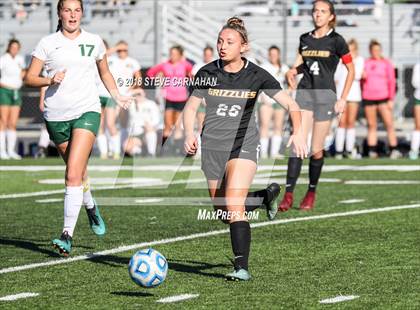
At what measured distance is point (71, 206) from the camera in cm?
923

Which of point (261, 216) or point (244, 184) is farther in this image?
point (261, 216)

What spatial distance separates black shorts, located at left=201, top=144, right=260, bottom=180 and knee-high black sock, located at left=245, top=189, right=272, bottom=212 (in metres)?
0.36

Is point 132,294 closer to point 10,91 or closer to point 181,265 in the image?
point 181,265

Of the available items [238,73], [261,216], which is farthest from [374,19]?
[238,73]

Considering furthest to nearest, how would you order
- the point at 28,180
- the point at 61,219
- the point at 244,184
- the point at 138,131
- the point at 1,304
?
the point at 138,131
the point at 28,180
the point at 61,219
the point at 244,184
the point at 1,304

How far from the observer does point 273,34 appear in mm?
26141

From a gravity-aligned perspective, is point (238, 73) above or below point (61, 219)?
above

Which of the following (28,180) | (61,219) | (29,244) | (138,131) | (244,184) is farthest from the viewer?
(138,131)

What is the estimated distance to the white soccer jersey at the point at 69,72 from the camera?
9352mm

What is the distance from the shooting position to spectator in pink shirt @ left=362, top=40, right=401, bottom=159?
21.3 m

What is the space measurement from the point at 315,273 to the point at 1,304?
230 cm

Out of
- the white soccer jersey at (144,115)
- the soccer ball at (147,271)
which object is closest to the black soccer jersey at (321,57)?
the soccer ball at (147,271)

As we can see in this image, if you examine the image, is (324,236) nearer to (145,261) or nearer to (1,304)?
(145,261)

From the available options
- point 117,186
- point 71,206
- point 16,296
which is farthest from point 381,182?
point 16,296
